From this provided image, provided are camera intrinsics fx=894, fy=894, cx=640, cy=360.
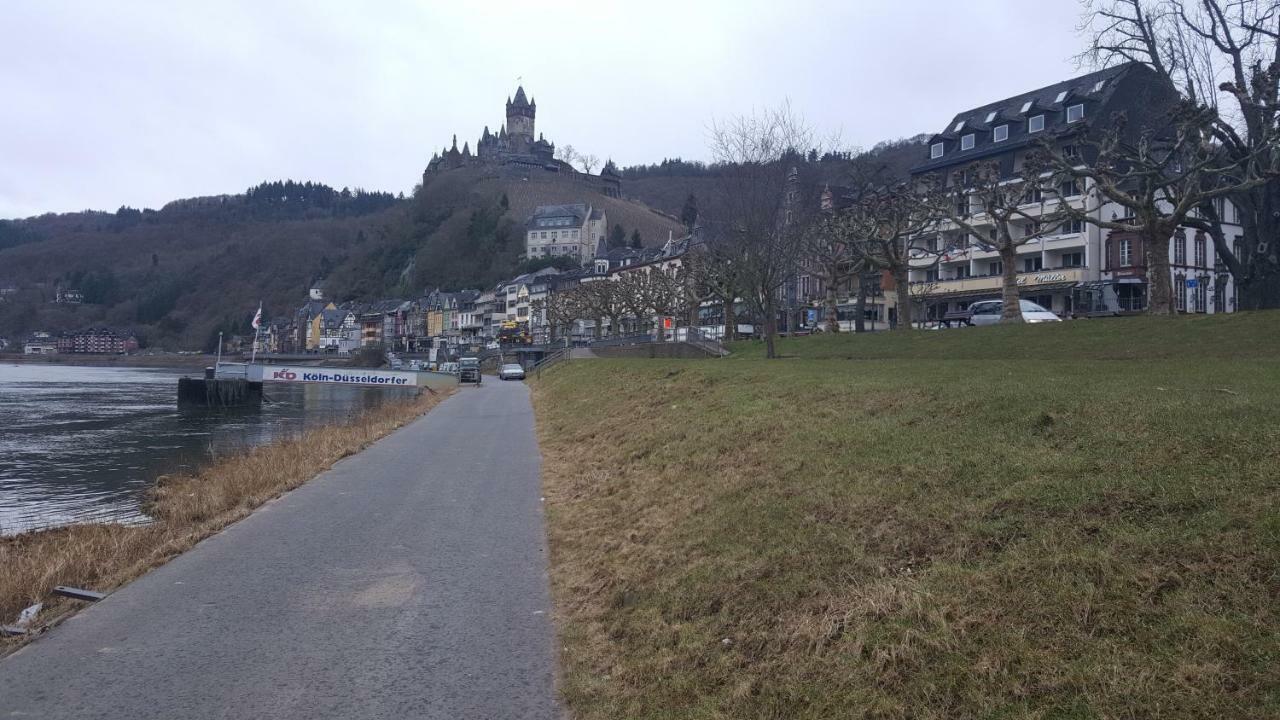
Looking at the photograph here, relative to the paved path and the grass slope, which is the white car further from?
the paved path

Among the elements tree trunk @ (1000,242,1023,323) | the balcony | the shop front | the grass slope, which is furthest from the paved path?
the balcony

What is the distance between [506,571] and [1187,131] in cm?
2867

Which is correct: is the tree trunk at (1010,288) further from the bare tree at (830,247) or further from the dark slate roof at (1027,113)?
the dark slate roof at (1027,113)

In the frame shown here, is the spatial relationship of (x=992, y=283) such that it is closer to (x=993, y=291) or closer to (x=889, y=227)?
(x=993, y=291)

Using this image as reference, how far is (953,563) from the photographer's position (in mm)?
6207

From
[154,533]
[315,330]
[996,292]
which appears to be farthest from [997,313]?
[315,330]

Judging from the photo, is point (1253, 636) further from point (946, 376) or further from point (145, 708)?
point (946, 376)

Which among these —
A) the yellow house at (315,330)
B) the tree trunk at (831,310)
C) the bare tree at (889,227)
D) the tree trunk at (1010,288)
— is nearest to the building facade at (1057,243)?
the bare tree at (889,227)

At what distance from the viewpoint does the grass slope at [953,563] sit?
4.68 meters

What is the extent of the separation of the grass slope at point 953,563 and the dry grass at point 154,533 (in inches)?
179

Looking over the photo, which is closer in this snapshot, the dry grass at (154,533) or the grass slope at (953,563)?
the grass slope at (953,563)

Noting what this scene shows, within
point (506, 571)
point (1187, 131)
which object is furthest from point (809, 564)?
point (1187, 131)

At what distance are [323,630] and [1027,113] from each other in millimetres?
67481

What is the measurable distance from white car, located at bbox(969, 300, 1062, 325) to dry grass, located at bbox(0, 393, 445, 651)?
31142 millimetres
